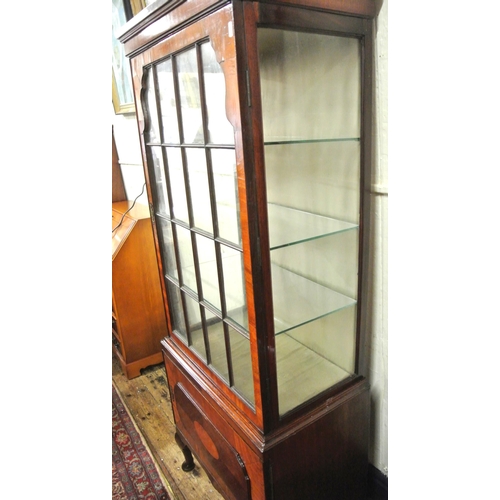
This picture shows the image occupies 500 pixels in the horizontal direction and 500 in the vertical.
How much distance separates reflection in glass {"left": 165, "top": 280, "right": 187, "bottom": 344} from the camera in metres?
1.20

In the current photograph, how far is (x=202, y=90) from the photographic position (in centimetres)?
79

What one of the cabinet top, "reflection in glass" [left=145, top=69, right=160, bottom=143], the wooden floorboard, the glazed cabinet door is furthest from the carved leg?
the cabinet top

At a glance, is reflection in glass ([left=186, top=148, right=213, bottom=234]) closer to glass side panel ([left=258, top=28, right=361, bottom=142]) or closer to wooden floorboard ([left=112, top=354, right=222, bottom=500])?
glass side panel ([left=258, top=28, right=361, bottom=142])

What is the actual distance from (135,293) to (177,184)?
3.42 ft

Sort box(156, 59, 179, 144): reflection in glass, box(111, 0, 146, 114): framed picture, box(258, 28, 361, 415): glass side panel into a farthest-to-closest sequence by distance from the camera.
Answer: box(111, 0, 146, 114): framed picture < box(156, 59, 179, 144): reflection in glass < box(258, 28, 361, 415): glass side panel

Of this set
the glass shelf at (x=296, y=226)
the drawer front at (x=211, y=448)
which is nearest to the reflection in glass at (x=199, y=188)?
the glass shelf at (x=296, y=226)

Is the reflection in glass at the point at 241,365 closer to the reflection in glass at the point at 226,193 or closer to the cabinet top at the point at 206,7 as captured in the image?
the reflection in glass at the point at 226,193

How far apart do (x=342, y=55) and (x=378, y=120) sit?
16 centimetres

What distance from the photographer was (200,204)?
0.94m

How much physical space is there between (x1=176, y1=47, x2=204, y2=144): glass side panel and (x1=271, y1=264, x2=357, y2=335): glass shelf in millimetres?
359

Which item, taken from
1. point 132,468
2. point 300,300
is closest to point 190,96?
point 300,300

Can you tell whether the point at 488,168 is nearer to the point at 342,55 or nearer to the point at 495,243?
the point at 495,243

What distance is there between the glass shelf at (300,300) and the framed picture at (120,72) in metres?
1.35

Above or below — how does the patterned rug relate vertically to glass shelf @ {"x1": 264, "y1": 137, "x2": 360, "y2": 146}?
below
